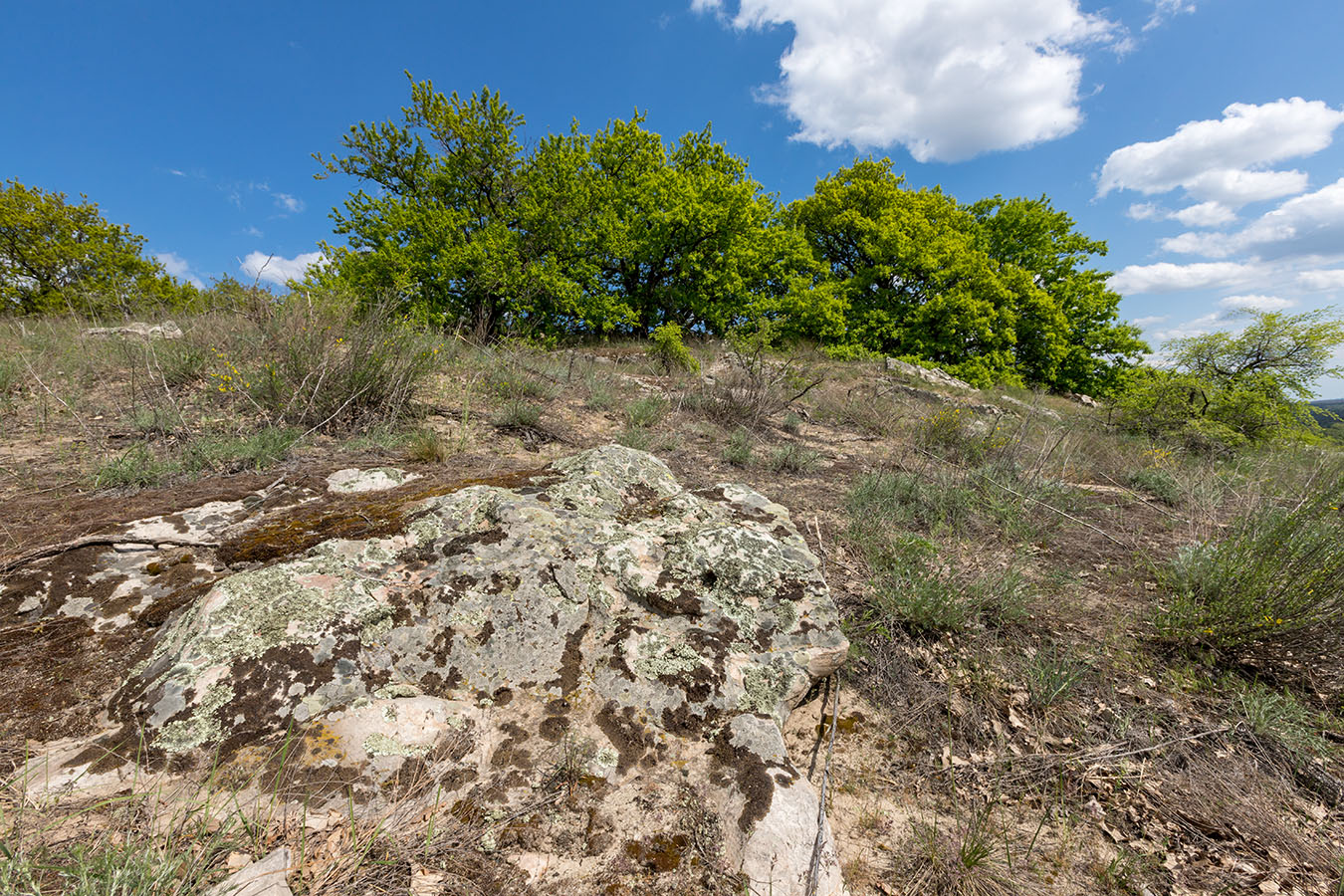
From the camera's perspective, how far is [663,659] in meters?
1.88

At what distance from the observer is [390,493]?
9.00 ft

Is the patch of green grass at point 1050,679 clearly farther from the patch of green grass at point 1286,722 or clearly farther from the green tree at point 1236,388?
the green tree at point 1236,388

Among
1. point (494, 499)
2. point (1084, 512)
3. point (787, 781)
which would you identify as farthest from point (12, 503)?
point (1084, 512)

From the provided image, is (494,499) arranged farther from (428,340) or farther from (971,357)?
(971,357)

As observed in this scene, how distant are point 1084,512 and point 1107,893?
395 cm

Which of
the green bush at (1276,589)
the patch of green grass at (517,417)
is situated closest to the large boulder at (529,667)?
the green bush at (1276,589)

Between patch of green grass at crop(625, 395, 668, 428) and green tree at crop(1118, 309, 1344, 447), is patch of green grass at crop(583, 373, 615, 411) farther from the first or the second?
green tree at crop(1118, 309, 1344, 447)

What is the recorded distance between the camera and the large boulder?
1.38 m

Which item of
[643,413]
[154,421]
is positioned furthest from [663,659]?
[154,421]

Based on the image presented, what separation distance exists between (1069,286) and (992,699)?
78.0 ft

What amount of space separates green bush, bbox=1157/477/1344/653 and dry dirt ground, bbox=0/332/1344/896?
196mm

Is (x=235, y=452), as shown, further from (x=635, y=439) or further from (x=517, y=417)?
(x=635, y=439)

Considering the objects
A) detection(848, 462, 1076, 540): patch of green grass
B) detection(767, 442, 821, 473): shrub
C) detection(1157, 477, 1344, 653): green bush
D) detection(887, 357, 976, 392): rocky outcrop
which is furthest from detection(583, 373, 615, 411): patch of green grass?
detection(887, 357, 976, 392): rocky outcrop

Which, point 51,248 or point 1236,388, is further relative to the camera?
point 51,248
